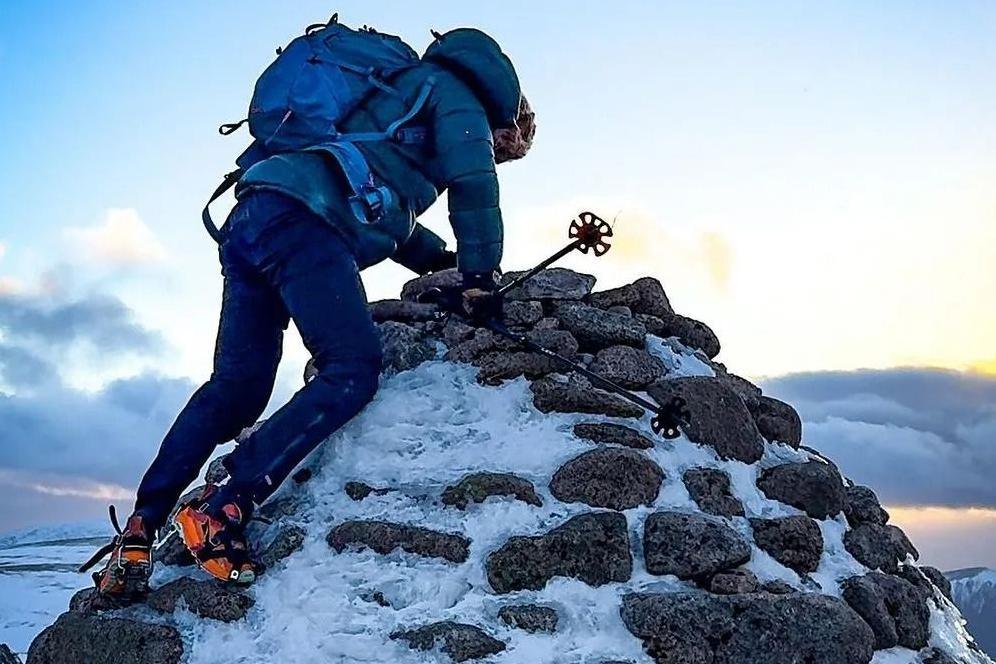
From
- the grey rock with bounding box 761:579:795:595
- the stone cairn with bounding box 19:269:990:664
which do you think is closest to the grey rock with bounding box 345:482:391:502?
the stone cairn with bounding box 19:269:990:664

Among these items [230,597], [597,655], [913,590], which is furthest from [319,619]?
[913,590]

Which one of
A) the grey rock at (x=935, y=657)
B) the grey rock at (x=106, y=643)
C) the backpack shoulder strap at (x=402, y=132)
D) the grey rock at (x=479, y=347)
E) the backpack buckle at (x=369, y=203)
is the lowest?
the grey rock at (x=106, y=643)

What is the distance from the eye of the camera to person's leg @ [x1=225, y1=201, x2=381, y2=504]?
472cm

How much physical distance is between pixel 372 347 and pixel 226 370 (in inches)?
33.7

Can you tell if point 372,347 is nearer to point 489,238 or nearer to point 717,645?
point 489,238

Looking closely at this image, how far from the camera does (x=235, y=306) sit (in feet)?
17.3

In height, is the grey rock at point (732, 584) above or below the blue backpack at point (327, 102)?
below

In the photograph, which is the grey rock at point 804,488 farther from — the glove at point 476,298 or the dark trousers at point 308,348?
the dark trousers at point 308,348

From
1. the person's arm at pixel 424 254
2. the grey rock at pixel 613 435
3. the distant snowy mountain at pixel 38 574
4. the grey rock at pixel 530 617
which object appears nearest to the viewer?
the grey rock at pixel 530 617

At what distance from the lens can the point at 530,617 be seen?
13.3 ft

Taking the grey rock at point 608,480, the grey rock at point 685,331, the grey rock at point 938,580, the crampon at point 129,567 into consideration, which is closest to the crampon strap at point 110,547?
the crampon at point 129,567

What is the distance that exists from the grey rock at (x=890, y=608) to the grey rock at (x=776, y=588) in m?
0.44

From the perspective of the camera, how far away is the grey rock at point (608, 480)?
15.0ft

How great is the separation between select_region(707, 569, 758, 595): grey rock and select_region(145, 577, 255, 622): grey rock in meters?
1.94
